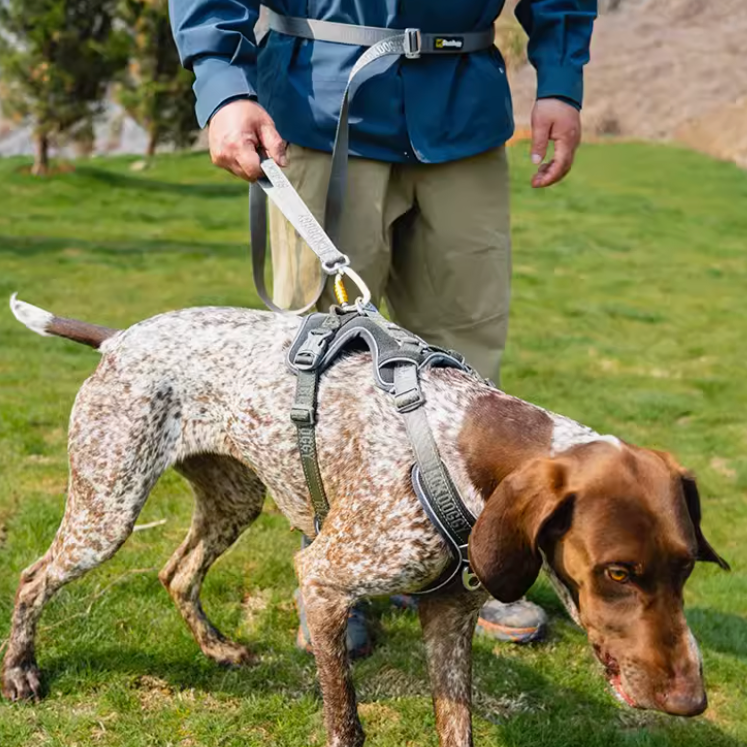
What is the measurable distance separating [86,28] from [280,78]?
547 inches

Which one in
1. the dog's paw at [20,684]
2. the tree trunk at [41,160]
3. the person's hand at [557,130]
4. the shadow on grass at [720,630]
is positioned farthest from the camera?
the tree trunk at [41,160]

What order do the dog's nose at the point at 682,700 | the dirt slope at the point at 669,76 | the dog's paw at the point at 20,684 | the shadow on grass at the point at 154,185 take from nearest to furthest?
the dog's nose at the point at 682,700, the dog's paw at the point at 20,684, the shadow on grass at the point at 154,185, the dirt slope at the point at 669,76

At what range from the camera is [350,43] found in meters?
3.37

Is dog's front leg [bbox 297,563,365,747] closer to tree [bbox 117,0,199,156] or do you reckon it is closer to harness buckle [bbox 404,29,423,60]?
harness buckle [bbox 404,29,423,60]

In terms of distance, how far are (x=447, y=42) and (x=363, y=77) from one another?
305 millimetres

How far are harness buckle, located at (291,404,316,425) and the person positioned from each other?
712mm

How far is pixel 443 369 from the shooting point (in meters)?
3.01

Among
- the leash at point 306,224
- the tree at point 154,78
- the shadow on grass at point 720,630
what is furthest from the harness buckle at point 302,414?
the tree at point 154,78

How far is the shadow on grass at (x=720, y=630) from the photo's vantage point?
4.12 meters

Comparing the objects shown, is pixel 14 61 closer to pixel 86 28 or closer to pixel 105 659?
pixel 86 28

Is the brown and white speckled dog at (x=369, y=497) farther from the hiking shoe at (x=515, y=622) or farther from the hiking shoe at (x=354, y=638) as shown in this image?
the hiking shoe at (x=515, y=622)

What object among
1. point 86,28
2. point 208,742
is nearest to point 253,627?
point 208,742

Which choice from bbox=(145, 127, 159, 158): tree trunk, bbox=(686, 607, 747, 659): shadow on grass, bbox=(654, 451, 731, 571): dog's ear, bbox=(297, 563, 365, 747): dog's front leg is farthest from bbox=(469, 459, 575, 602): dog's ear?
bbox=(145, 127, 159, 158): tree trunk

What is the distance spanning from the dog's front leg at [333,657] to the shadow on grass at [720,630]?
1719 millimetres
